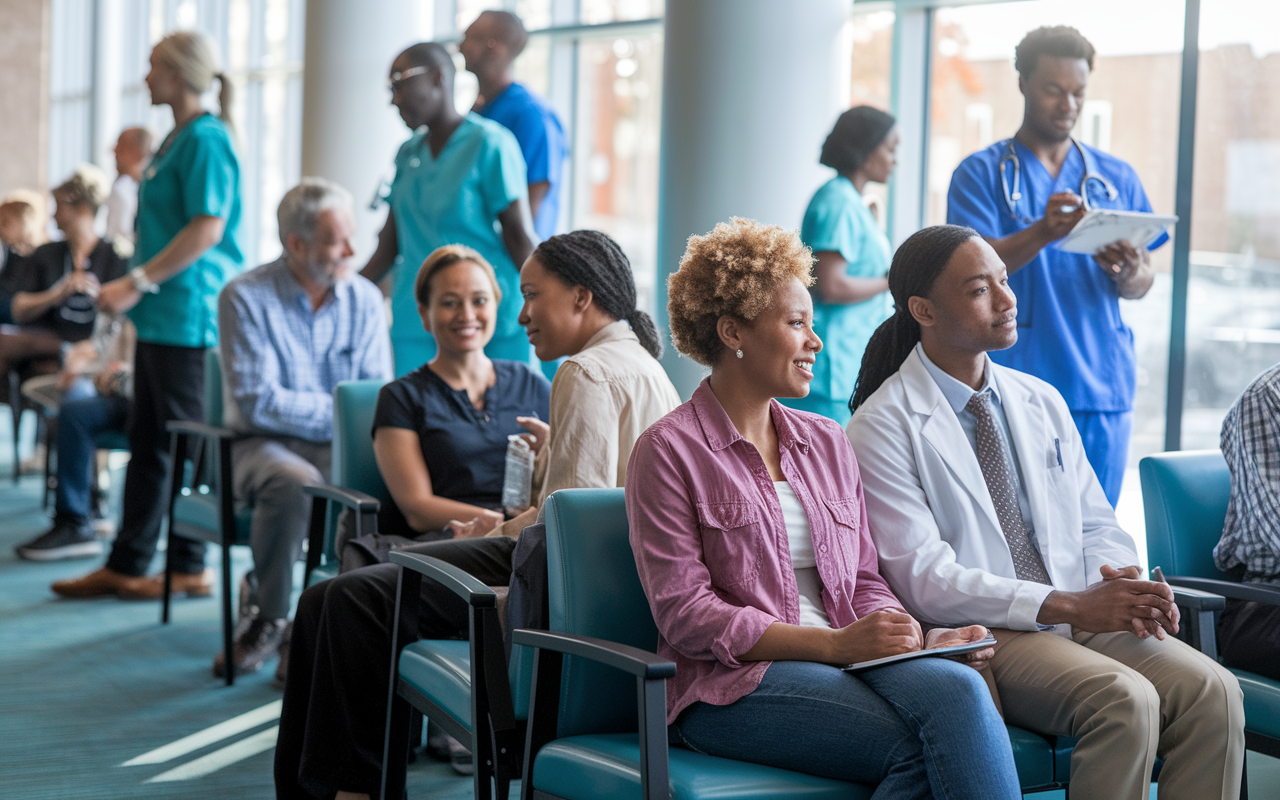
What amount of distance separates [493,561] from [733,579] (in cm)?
76

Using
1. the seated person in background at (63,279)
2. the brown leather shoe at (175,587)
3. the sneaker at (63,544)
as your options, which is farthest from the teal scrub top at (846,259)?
the seated person in background at (63,279)

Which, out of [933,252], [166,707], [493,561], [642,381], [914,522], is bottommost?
[166,707]

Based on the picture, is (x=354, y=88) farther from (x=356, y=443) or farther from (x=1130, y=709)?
(x=1130, y=709)

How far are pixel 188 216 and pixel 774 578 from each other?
3.23m

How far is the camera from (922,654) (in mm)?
1674

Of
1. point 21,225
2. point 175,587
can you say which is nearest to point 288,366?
point 175,587

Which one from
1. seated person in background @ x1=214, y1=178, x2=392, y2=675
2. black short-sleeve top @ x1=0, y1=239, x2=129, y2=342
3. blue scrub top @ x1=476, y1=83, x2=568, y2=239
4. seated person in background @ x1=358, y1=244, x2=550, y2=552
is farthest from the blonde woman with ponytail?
black short-sleeve top @ x1=0, y1=239, x2=129, y2=342

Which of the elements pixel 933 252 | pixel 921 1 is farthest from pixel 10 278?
pixel 933 252

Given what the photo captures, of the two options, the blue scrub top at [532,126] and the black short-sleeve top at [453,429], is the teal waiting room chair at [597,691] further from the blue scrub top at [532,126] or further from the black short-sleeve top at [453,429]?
the blue scrub top at [532,126]

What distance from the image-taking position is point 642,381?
7.66ft

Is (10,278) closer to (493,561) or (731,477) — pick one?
(493,561)

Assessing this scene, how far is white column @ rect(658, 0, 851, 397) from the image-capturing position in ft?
12.7

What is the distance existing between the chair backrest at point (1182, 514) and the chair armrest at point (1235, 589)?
0.15m

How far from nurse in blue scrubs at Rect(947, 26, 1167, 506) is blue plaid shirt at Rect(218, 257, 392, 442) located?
1915 millimetres
